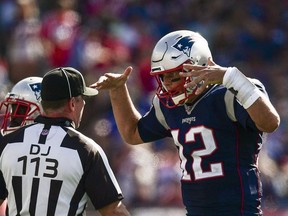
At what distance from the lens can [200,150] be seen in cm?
590

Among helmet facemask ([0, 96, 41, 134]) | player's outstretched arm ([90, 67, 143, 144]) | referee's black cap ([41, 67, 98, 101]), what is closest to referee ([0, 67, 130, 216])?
referee's black cap ([41, 67, 98, 101])

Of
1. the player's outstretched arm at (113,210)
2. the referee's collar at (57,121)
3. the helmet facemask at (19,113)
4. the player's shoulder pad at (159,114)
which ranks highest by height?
the referee's collar at (57,121)

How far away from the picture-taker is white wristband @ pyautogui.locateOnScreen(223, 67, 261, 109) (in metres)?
5.54

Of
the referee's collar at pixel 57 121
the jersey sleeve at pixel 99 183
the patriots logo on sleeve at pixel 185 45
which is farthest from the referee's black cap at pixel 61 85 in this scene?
the patriots logo on sleeve at pixel 185 45

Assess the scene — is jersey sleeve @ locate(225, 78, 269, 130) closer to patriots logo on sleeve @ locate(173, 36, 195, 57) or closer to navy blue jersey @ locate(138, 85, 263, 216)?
navy blue jersey @ locate(138, 85, 263, 216)

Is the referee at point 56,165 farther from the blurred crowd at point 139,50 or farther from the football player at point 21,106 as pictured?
the blurred crowd at point 139,50

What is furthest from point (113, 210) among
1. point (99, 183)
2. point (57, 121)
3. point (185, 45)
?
Answer: point (185, 45)

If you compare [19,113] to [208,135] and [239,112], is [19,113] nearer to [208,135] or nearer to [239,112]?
[208,135]

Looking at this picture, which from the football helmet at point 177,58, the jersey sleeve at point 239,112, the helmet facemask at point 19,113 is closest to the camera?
the jersey sleeve at point 239,112

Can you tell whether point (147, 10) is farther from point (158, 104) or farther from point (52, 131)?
point (52, 131)

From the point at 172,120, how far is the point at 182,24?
7.51m

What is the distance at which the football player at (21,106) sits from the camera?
20.8ft

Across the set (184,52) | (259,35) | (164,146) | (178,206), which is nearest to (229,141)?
(184,52)

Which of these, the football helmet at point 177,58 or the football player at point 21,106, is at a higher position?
the football helmet at point 177,58
